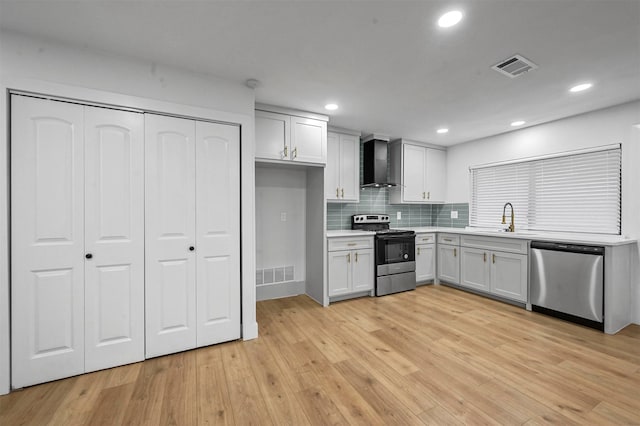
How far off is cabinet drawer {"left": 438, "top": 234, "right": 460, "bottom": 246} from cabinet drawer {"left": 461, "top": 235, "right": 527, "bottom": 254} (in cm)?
10

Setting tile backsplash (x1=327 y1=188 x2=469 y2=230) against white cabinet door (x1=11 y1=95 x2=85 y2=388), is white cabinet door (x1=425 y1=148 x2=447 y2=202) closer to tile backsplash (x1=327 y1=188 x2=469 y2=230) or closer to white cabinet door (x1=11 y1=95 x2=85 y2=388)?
tile backsplash (x1=327 y1=188 x2=469 y2=230)

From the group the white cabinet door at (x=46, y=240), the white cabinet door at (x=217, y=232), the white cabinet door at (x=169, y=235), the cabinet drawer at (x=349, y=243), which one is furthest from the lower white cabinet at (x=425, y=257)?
the white cabinet door at (x=46, y=240)

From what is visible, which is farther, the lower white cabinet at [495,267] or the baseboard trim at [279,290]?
the baseboard trim at [279,290]

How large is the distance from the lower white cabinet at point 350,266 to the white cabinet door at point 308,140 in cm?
112

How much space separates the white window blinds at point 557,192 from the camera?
10.5 ft

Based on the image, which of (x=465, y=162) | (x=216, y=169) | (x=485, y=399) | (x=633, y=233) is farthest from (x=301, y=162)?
(x=633, y=233)

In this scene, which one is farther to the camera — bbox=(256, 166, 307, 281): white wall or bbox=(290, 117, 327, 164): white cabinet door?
bbox=(256, 166, 307, 281): white wall

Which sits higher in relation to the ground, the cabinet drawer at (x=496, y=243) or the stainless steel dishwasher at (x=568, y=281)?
the cabinet drawer at (x=496, y=243)

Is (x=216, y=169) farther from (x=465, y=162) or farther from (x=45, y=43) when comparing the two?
(x=465, y=162)

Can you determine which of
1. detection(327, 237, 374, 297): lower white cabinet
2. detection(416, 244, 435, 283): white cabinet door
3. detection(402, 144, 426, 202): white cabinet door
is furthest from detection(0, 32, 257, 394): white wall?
detection(402, 144, 426, 202): white cabinet door

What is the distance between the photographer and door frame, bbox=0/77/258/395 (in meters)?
1.84

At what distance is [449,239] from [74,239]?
4.55 metres

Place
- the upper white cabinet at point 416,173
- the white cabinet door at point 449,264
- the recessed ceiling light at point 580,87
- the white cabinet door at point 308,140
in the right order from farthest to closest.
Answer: the upper white cabinet at point 416,173, the white cabinet door at point 449,264, the white cabinet door at point 308,140, the recessed ceiling light at point 580,87

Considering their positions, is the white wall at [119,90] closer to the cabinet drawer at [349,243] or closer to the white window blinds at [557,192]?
the cabinet drawer at [349,243]
